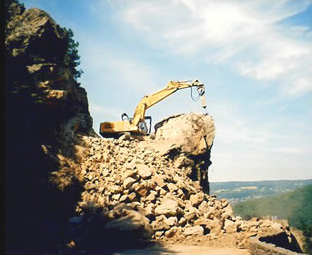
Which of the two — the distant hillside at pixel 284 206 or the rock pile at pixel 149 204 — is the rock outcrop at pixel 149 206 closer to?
the rock pile at pixel 149 204

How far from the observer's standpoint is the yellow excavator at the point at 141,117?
17328mm

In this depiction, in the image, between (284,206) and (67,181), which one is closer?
(67,181)

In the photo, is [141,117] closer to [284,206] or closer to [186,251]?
[186,251]

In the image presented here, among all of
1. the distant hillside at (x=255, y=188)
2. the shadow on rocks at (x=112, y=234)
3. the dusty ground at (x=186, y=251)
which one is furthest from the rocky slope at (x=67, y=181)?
the distant hillside at (x=255, y=188)

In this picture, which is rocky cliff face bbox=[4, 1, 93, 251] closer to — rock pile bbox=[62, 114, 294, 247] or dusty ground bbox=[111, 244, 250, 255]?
rock pile bbox=[62, 114, 294, 247]

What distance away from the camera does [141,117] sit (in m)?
18.0

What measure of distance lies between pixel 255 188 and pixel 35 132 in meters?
178

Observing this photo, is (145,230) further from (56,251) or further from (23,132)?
(23,132)

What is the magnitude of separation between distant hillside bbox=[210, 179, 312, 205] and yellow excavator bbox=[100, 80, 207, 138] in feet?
435

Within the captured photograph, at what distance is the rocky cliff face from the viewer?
7441 millimetres

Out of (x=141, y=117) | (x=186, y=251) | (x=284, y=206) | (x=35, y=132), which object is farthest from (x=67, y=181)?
(x=284, y=206)

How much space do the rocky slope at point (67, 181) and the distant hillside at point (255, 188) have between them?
13775 centimetres

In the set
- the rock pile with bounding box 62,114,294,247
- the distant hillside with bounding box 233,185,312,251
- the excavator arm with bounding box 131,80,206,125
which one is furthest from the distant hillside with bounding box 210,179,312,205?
the rock pile with bounding box 62,114,294,247

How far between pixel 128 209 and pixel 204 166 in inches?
400
